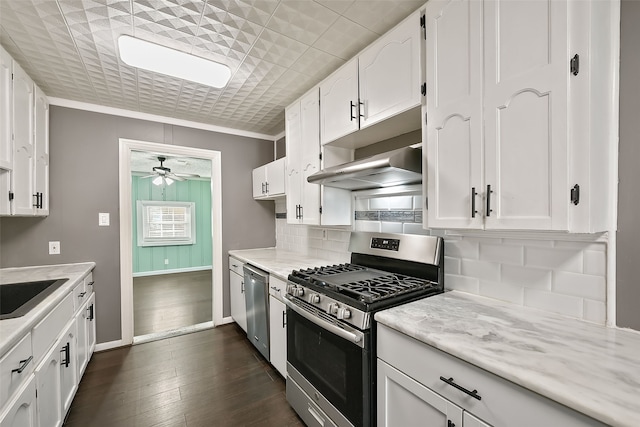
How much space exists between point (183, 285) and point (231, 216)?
281 centimetres

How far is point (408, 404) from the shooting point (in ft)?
3.67

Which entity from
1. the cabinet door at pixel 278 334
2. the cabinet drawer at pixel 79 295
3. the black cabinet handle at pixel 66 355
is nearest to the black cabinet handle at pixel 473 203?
the cabinet door at pixel 278 334

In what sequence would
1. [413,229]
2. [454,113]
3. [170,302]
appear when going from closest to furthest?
[454,113] → [413,229] → [170,302]

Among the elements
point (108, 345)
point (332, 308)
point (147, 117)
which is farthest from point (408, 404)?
point (147, 117)

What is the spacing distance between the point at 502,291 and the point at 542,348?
0.50 metres

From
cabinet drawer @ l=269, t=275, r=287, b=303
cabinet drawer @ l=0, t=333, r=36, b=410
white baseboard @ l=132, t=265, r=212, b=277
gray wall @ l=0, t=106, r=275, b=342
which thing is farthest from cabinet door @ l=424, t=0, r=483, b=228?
white baseboard @ l=132, t=265, r=212, b=277

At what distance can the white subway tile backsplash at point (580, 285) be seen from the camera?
1.08m

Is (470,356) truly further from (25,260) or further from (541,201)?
(25,260)

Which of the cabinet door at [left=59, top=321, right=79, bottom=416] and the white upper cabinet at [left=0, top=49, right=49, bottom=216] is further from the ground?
the white upper cabinet at [left=0, top=49, right=49, bottom=216]

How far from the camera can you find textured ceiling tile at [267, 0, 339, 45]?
1.45 m

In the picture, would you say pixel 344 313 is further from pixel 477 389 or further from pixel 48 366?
pixel 48 366

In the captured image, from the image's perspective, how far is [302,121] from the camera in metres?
2.42

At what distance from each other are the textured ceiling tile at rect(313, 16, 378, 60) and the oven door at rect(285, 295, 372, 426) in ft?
5.59

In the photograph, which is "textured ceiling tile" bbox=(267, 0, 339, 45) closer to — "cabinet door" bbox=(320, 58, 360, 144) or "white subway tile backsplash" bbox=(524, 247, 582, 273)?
"cabinet door" bbox=(320, 58, 360, 144)
